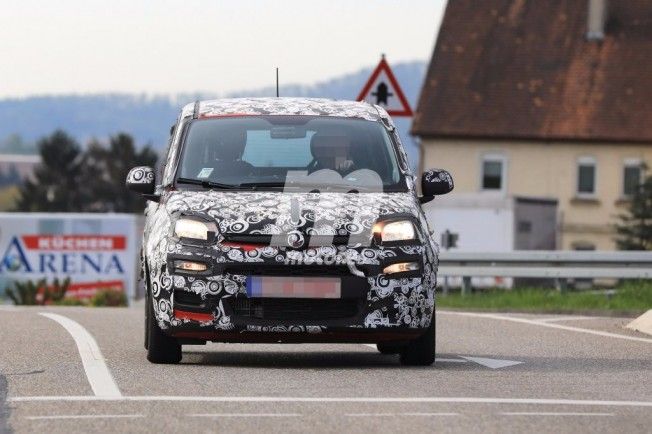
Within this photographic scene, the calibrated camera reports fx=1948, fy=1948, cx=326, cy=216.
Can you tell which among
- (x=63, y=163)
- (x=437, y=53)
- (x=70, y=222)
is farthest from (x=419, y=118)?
(x=63, y=163)

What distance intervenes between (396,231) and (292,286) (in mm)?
750

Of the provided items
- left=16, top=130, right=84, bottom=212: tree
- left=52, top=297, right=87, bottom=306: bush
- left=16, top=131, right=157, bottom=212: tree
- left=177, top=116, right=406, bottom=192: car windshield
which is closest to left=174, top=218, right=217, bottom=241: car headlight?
left=177, top=116, right=406, bottom=192: car windshield

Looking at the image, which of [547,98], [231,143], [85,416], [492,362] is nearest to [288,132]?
[231,143]

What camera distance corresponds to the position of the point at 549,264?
92.5 feet

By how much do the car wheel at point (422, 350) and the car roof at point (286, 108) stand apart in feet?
5.77

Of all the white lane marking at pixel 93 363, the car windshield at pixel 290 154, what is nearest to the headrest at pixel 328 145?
the car windshield at pixel 290 154

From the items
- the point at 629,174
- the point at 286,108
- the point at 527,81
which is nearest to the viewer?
the point at 286,108

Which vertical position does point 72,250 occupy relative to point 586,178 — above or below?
below

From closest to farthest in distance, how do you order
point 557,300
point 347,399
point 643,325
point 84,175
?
point 347,399 → point 643,325 → point 557,300 → point 84,175

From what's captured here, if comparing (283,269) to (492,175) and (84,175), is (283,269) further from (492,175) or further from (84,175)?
(84,175)

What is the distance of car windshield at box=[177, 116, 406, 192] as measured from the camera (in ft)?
41.5

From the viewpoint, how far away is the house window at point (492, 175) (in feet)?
231

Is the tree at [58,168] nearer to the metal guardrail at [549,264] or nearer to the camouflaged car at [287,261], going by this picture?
the metal guardrail at [549,264]

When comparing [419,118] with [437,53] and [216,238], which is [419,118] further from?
[216,238]
